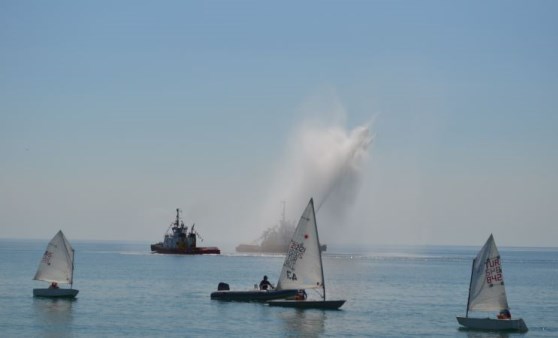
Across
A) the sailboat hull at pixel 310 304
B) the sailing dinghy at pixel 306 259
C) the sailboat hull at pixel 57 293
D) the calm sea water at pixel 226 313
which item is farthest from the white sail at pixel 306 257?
the sailboat hull at pixel 57 293

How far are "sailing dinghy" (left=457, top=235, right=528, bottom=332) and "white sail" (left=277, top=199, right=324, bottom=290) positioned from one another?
1646 centimetres

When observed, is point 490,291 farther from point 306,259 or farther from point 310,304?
point 310,304

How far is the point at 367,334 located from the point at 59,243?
36.6 metres

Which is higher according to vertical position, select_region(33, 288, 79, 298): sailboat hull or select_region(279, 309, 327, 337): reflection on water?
select_region(33, 288, 79, 298): sailboat hull

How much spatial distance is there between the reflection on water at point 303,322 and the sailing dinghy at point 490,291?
40.9ft

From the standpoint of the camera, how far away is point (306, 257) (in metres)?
81.1

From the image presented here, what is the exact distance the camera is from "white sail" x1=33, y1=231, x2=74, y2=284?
90.0 meters

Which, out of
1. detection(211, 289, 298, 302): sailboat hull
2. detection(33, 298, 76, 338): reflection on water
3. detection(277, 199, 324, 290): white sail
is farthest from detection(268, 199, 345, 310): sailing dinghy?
detection(33, 298, 76, 338): reflection on water

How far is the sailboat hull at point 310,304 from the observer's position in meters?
81.8

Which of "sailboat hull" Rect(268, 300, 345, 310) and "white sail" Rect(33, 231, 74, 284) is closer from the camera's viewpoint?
"sailboat hull" Rect(268, 300, 345, 310)

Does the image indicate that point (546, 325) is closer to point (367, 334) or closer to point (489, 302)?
point (489, 302)

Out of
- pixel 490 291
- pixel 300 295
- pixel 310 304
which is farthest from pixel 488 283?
pixel 300 295

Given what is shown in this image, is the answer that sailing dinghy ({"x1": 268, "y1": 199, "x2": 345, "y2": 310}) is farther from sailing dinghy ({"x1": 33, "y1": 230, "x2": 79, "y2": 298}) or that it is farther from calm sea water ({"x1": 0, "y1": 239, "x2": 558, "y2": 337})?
sailing dinghy ({"x1": 33, "y1": 230, "x2": 79, "y2": 298})

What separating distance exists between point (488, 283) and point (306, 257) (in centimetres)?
1859
